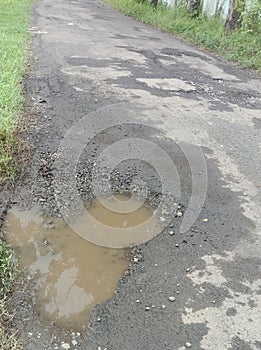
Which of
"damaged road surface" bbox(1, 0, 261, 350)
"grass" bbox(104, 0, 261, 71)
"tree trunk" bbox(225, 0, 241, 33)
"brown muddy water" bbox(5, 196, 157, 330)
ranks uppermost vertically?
"tree trunk" bbox(225, 0, 241, 33)

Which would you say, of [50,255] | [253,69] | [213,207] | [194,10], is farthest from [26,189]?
[194,10]

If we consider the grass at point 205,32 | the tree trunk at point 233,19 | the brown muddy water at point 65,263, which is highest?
the tree trunk at point 233,19

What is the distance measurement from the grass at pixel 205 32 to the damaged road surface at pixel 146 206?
7.33 feet

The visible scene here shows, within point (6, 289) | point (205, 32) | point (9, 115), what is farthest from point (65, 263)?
point (205, 32)

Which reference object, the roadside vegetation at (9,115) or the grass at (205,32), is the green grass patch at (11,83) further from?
the grass at (205,32)

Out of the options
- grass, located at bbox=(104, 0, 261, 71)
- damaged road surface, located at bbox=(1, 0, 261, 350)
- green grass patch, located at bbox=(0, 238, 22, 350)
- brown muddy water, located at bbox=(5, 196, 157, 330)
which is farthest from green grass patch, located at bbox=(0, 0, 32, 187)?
grass, located at bbox=(104, 0, 261, 71)

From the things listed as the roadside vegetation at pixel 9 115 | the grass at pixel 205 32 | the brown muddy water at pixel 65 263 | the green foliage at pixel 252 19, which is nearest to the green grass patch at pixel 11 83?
the roadside vegetation at pixel 9 115

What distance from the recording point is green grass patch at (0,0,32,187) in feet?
13.2

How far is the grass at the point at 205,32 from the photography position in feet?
30.6

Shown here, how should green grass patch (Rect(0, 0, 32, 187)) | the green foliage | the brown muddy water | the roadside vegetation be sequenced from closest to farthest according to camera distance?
the roadside vegetation, the brown muddy water, green grass patch (Rect(0, 0, 32, 187)), the green foliage

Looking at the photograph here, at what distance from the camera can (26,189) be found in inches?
144

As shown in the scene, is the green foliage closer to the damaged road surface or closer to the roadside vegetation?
the damaged road surface

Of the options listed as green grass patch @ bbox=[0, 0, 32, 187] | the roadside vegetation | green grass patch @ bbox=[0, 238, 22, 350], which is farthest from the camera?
green grass patch @ bbox=[0, 0, 32, 187]

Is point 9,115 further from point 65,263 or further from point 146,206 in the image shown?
point 65,263
